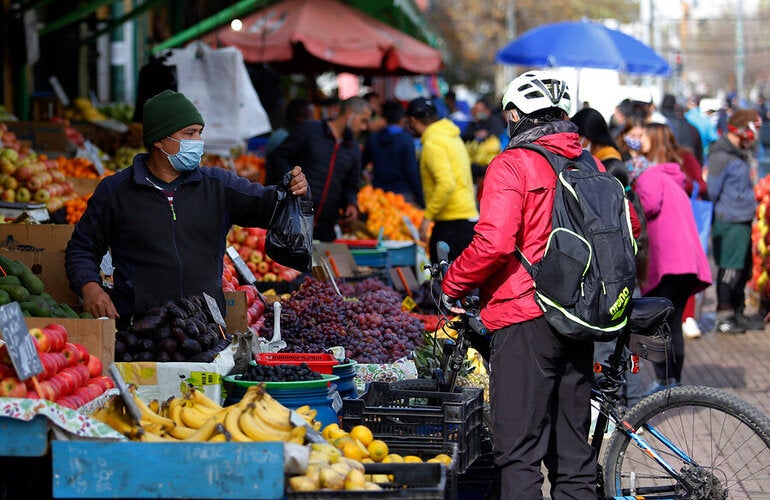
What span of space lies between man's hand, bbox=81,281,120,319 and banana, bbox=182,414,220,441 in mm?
1568

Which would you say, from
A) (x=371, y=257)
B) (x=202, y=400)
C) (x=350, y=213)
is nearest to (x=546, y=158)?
(x=202, y=400)

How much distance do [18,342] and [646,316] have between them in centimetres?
286

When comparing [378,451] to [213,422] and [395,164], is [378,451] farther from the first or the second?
[395,164]

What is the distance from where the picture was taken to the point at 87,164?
10.5m

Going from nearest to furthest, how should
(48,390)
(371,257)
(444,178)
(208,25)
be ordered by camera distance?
1. (48,390)
2. (371,257)
3. (444,178)
4. (208,25)

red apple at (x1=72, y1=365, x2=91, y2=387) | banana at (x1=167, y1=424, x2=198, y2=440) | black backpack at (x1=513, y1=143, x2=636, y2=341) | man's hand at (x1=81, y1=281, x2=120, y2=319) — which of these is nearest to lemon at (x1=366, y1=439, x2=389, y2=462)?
banana at (x1=167, y1=424, x2=198, y2=440)

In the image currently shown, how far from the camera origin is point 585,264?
457 centimetres

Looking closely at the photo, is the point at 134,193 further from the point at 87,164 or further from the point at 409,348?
the point at 87,164

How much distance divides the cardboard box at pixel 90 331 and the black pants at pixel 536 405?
1.63 metres

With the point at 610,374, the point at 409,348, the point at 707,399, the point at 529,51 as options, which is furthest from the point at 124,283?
the point at 529,51

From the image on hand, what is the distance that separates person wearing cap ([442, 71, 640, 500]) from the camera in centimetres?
468

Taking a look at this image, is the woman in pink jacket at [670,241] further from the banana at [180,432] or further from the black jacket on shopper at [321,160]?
the banana at [180,432]

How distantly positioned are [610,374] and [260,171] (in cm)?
848

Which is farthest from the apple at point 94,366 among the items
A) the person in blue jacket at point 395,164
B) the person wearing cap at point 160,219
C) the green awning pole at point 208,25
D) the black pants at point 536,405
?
the person in blue jacket at point 395,164
